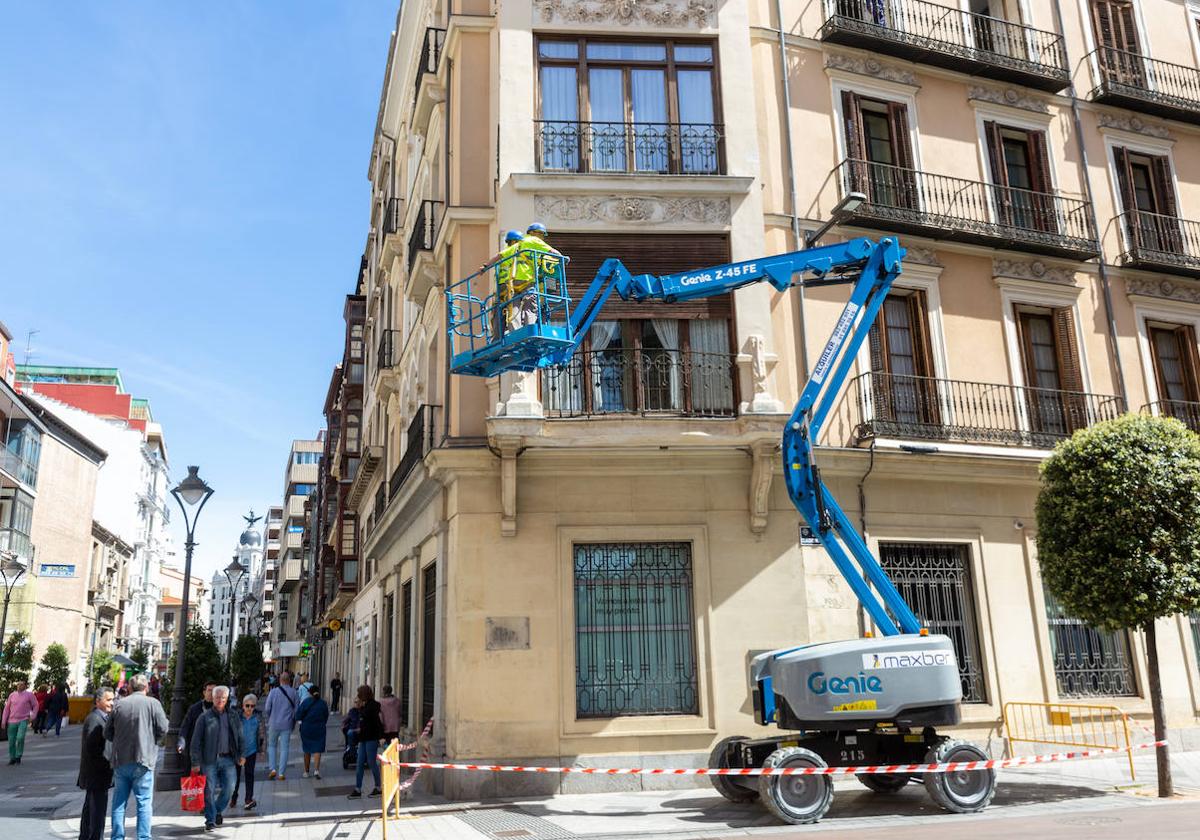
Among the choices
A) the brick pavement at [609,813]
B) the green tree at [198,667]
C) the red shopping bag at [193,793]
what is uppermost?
the green tree at [198,667]

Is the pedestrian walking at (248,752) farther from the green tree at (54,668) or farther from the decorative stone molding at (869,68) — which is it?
the green tree at (54,668)

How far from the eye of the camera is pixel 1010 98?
17500 millimetres

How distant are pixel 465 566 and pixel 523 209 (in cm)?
528

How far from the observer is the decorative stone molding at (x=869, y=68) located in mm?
16328

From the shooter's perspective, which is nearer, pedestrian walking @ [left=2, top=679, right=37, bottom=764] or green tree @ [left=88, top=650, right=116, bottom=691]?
pedestrian walking @ [left=2, top=679, right=37, bottom=764]

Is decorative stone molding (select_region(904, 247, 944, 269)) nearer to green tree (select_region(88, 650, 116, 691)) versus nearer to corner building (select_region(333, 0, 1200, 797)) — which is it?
corner building (select_region(333, 0, 1200, 797))

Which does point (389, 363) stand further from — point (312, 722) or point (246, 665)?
point (246, 665)

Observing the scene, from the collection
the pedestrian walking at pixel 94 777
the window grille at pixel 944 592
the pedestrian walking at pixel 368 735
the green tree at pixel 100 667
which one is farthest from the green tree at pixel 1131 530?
the green tree at pixel 100 667

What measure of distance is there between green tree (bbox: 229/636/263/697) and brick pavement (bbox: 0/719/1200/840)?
18.5 meters

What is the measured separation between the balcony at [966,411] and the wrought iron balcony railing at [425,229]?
755cm

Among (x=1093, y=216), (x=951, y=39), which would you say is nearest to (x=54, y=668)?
(x=951, y=39)

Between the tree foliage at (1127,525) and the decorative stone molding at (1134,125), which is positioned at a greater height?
the decorative stone molding at (1134,125)

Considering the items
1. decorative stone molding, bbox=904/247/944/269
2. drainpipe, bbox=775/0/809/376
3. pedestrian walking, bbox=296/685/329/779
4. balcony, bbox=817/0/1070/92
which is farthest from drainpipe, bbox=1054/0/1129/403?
pedestrian walking, bbox=296/685/329/779

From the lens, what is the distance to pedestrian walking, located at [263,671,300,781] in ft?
50.2
